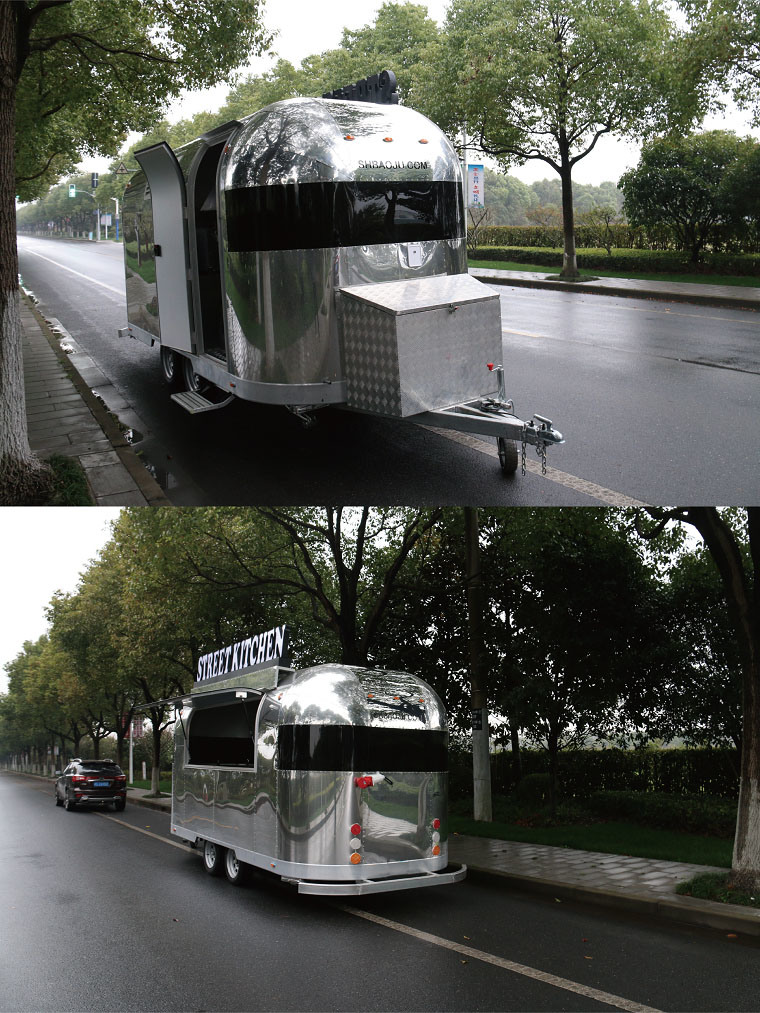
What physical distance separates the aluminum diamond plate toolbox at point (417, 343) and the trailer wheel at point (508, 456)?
0.85 m

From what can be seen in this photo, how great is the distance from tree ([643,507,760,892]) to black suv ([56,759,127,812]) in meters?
18.8

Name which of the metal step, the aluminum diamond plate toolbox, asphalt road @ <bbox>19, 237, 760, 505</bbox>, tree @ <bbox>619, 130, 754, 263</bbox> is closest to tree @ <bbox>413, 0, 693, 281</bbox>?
tree @ <bbox>619, 130, 754, 263</bbox>

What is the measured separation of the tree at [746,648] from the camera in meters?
8.76

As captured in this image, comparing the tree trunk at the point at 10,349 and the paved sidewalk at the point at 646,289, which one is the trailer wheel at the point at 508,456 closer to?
the tree trunk at the point at 10,349

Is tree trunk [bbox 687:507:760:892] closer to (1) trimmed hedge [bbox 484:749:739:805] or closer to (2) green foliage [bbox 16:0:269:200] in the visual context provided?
(1) trimmed hedge [bbox 484:749:739:805]

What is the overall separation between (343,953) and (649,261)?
2748 cm

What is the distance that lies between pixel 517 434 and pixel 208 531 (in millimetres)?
7393

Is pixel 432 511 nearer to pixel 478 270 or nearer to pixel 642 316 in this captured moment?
pixel 642 316

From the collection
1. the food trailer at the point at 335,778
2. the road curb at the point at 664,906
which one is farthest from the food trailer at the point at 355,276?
the road curb at the point at 664,906

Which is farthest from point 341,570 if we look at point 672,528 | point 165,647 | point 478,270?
point 478,270

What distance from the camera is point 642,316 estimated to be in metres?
20.8

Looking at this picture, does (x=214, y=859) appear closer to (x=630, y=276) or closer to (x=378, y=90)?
(x=378, y=90)

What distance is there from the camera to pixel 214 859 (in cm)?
1155

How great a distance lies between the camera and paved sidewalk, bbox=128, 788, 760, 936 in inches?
323
